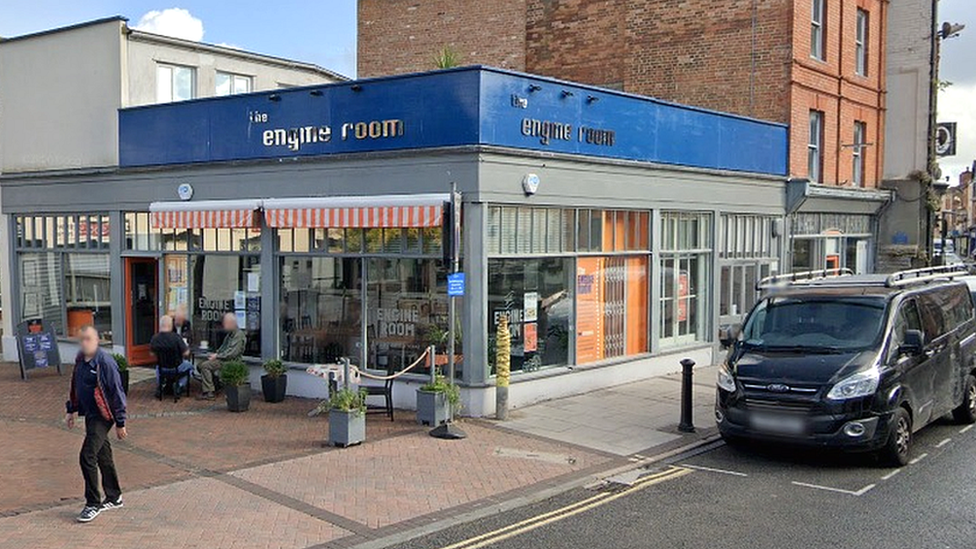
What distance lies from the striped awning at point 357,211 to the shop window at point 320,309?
0.78 metres

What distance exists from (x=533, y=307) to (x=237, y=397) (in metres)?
4.58

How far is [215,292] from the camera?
1576 cm

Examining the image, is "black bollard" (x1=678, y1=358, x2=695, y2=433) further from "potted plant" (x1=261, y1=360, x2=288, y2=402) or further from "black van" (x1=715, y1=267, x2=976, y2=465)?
"potted plant" (x1=261, y1=360, x2=288, y2=402)

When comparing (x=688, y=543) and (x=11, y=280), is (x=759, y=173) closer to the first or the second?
(x=688, y=543)

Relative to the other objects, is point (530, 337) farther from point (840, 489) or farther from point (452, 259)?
point (840, 489)

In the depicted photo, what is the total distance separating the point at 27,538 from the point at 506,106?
810 cm

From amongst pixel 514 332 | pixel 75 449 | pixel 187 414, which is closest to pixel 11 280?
pixel 187 414

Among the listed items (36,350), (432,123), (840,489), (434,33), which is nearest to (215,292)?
(36,350)

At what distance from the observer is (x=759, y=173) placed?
1891 cm

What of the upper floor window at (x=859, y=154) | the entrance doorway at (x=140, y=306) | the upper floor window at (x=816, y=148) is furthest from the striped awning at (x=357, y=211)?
the upper floor window at (x=859, y=154)

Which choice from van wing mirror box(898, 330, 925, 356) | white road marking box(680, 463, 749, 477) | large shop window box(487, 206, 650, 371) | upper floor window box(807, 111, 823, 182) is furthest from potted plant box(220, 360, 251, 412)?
upper floor window box(807, 111, 823, 182)

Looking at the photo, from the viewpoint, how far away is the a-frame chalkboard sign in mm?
16125

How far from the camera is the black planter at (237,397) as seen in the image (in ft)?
42.5

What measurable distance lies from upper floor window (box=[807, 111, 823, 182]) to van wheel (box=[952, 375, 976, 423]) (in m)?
9.26
